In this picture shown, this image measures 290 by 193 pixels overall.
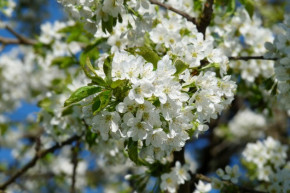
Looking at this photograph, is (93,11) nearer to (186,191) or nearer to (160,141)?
(160,141)

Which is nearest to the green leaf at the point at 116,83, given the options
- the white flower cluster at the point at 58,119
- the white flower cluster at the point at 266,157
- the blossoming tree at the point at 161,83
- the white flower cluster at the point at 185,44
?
the blossoming tree at the point at 161,83

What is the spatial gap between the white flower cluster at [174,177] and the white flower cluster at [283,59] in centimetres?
82

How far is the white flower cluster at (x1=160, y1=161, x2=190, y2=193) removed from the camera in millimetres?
2531

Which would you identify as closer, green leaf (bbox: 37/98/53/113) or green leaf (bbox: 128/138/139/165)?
green leaf (bbox: 128/138/139/165)

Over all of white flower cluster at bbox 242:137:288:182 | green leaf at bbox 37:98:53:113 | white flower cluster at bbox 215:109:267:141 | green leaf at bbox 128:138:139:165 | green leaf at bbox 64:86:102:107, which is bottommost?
white flower cluster at bbox 215:109:267:141

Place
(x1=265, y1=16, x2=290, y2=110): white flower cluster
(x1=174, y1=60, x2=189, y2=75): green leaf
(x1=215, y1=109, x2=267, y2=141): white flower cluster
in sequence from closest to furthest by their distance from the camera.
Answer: (x1=174, y1=60, x2=189, y2=75): green leaf, (x1=265, y1=16, x2=290, y2=110): white flower cluster, (x1=215, y1=109, x2=267, y2=141): white flower cluster

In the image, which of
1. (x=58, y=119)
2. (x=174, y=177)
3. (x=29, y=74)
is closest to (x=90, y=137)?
(x=58, y=119)

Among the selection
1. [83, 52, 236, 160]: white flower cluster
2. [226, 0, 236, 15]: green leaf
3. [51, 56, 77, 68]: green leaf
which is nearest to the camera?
[83, 52, 236, 160]: white flower cluster

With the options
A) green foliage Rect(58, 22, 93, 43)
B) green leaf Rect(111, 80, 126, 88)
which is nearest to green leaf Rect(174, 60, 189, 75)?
green leaf Rect(111, 80, 126, 88)

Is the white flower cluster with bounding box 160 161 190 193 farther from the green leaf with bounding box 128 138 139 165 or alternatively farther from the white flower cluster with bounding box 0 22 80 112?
the white flower cluster with bounding box 0 22 80 112

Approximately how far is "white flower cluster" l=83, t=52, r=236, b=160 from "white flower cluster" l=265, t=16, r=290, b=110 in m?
0.56

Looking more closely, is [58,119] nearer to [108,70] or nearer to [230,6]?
[108,70]

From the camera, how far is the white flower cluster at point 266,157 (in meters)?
3.53

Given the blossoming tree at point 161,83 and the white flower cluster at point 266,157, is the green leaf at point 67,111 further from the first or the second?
the white flower cluster at point 266,157
